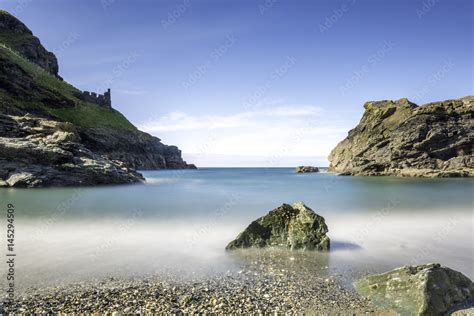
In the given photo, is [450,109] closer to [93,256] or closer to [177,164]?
[93,256]

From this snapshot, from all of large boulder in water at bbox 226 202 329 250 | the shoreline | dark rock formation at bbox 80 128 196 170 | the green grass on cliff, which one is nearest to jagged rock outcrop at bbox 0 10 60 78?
the green grass on cliff

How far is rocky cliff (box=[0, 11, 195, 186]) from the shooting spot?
38.1 meters

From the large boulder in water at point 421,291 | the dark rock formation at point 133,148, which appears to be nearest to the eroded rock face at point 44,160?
the large boulder in water at point 421,291

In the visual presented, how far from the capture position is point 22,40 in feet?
444

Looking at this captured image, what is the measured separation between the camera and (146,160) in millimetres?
142500

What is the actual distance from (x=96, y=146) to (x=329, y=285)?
10623 centimetres

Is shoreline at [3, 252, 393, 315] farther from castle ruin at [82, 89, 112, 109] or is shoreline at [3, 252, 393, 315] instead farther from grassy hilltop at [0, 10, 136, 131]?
castle ruin at [82, 89, 112, 109]

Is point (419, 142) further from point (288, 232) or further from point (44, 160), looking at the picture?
point (44, 160)

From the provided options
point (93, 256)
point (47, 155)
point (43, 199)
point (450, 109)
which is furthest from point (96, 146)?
point (450, 109)

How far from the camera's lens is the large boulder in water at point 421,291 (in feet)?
22.1

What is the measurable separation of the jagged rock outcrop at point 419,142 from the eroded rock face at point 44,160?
238 feet

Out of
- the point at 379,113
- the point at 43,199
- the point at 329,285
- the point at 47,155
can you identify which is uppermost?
the point at 379,113

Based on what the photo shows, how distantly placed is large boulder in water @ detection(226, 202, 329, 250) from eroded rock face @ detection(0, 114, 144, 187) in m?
33.7

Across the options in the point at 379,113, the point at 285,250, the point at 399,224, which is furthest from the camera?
the point at 379,113
